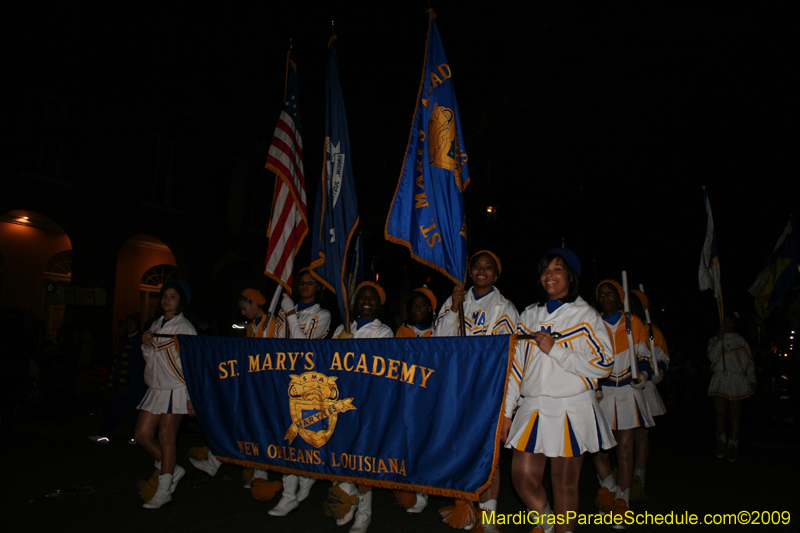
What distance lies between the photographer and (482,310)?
4.89m

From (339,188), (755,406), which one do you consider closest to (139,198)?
(339,188)

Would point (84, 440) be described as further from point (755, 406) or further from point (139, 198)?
point (755, 406)

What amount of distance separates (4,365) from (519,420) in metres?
8.19

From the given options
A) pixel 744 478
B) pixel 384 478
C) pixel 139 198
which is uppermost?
pixel 139 198

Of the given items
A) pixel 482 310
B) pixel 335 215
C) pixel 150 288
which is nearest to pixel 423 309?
pixel 482 310

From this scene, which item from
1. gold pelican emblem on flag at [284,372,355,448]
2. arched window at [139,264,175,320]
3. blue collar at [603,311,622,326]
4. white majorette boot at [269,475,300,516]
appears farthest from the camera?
arched window at [139,264,175,320]

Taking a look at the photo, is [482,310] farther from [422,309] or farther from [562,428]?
[562,428]

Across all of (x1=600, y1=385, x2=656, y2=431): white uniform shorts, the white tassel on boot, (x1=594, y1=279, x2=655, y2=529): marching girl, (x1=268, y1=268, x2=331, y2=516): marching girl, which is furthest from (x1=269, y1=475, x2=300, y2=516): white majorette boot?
(x1=600, y1=385, x2=656, y2=431): white uniform shorts

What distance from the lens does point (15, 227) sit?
1466 cm

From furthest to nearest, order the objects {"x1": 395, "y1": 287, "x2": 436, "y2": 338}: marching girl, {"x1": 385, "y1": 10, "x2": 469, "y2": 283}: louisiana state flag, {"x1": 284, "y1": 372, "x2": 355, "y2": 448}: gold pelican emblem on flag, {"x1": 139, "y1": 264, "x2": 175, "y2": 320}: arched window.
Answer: {"x1": 139, "y1": 264, "x2": 175, "y2": 320}: arched window
{"x1": 395, "y1": 287, "x2": 436, "y2": 338}: marching girl
{"x1": 385, "y1": 10, "x2": 469, "y2": 283}: louisiana state flag
{"x1": 284, "y1": 372, "x2": 355, "y2": 448}: gold pelican emblem on flag

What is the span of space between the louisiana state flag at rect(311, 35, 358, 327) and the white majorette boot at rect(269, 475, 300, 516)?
5.44 feet

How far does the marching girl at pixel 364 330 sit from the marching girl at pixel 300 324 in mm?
437

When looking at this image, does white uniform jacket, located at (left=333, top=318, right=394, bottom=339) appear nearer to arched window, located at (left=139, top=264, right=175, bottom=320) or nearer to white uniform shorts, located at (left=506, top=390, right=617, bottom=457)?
white uniform shorts, located at (left=506, top=390, right=617, bottom=457)

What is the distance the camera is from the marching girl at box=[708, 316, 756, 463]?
8.04 m
